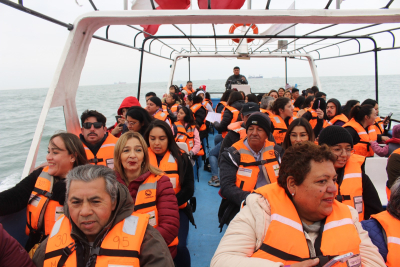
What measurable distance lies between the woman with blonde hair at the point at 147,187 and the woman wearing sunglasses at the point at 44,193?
1.15ft

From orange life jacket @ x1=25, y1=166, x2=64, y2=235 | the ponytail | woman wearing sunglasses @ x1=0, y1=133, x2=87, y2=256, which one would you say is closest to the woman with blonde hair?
woman wearing sunglasses @ x1=0, y1=133, x2=87, y2=256

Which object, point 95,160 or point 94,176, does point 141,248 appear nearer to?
point 94,176

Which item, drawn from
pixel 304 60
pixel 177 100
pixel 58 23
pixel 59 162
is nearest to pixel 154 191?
pixel 59 162

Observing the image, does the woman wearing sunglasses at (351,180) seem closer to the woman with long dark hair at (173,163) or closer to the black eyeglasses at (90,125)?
the woman with long dark hair at (173,163)

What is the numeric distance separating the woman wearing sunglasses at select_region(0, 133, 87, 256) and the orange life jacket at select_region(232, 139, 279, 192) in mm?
1313

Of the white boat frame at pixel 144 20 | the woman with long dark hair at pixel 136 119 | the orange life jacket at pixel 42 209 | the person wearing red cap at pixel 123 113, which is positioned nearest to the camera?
the orange life jacket at pixel 42 209

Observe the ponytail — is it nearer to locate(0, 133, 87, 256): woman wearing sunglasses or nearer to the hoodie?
the hoodie

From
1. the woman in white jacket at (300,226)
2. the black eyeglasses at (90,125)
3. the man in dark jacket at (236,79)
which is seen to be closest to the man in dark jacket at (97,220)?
the woman in white jacket at (300,226)

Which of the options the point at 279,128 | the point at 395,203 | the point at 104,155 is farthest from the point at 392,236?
the point at 104,155

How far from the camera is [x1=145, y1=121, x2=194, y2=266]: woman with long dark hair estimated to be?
2.26m

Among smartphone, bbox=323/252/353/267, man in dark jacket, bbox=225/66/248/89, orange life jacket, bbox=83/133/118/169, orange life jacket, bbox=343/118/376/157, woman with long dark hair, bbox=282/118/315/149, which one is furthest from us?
man in dark jacket, bbox=225/66/248/89

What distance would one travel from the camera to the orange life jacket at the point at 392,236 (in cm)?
128

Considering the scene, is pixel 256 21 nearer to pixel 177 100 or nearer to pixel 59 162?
pixel 59 162

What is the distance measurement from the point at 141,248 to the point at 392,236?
1302 mm
